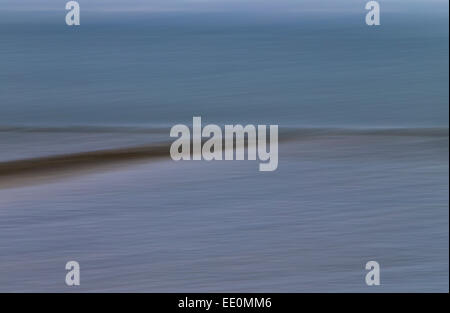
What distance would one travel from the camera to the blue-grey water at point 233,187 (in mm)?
2506

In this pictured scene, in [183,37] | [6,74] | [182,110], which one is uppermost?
[183,37]

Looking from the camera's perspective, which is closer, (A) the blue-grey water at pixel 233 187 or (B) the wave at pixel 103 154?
(A) the blue-grey water at pixel 233 187

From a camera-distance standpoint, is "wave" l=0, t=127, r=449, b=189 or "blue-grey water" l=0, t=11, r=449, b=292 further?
"wave" l=0, t=127, r=449, b=189

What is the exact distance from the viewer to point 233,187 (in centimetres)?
328

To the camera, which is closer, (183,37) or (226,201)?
(226,201)

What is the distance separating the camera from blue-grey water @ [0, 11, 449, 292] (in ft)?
8.22

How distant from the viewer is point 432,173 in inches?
135

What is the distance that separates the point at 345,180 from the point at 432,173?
0.33 meters

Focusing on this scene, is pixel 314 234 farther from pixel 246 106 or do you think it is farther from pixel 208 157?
pixel 246 106

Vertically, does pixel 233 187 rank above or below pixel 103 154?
below

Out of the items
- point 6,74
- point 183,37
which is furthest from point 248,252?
point 183,37

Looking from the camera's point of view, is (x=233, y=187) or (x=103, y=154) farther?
(x=103, y=154)
